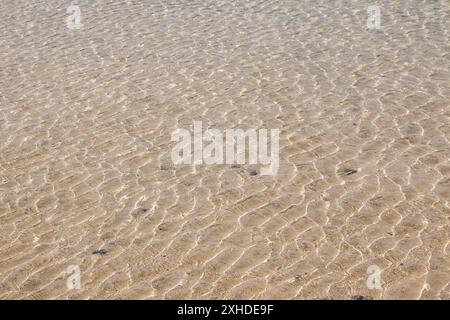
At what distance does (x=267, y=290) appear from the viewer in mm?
4465

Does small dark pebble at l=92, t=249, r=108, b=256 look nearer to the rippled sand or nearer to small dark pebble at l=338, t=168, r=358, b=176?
the rippled sand

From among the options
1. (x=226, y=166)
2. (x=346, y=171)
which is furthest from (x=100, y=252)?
(x=346, y=171)

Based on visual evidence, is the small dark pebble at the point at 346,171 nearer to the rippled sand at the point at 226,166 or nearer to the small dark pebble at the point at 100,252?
the rippled sand at the point at 226,166

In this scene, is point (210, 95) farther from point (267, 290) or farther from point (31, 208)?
point (267, 290)

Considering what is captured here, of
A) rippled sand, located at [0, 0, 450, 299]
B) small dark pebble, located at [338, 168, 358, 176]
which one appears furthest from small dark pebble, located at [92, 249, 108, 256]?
small dark pebble, located at [338, 168, 358, 176]

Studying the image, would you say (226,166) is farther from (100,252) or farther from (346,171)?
(100,252)

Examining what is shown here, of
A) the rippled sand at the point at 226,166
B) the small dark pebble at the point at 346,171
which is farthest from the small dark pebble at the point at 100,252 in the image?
the small dark pebble at the point at 346,171

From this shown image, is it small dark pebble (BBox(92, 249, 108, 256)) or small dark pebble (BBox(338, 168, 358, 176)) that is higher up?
small dark pebble (BBox(92, 249, 108, 256))

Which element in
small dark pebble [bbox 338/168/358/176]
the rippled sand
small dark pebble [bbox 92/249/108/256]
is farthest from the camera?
small dark pebble [bbox 338/168/358/176]

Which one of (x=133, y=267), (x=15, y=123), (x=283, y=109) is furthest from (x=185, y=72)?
(x=133, y=267)

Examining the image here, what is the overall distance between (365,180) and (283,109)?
5.58ft

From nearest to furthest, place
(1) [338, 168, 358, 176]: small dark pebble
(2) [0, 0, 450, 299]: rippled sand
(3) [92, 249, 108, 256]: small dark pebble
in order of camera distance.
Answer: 1. (2) [0, 0, 450, 299]: rippled sand
2. (3) [92, 249, 108, 256]: small dark pebble
3. (1) [338, 168, 358, 176]: small dark pebble

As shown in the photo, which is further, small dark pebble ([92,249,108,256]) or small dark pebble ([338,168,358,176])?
small dark pebble ([338,168,358,176])

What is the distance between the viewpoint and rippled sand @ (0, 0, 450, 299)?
184 inches
